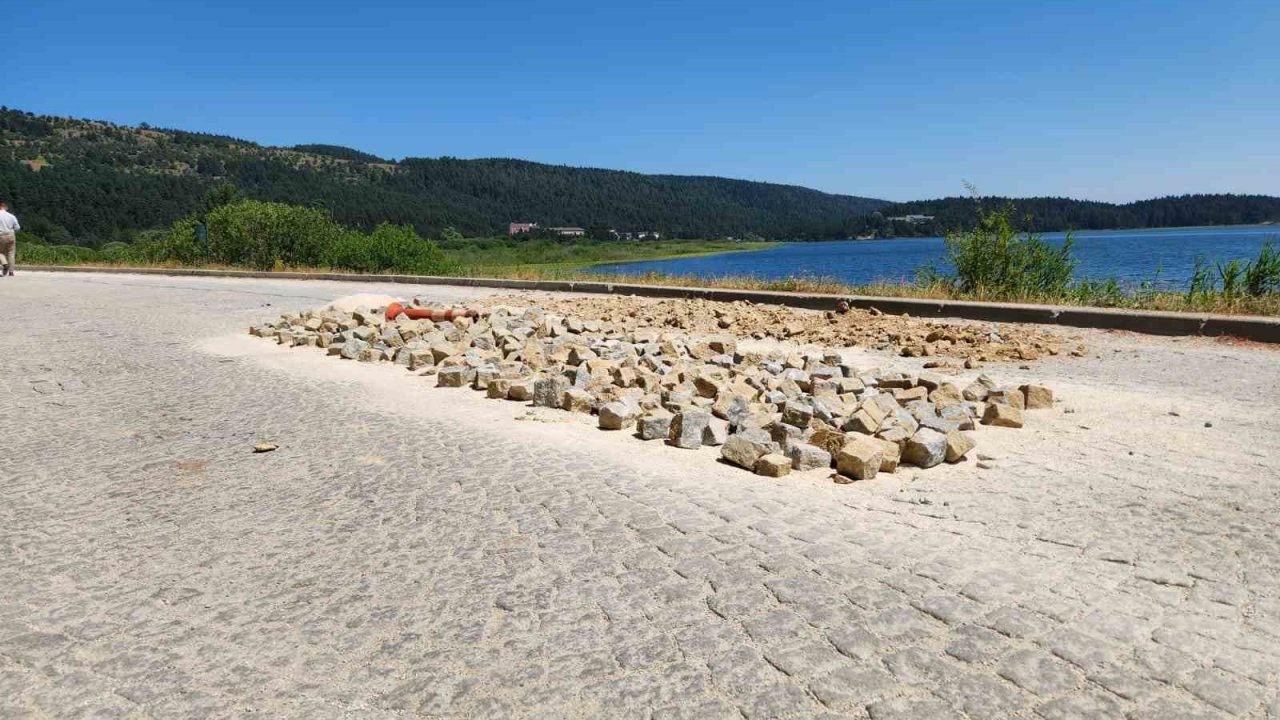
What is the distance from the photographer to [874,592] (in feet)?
9.00

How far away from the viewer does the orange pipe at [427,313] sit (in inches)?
410

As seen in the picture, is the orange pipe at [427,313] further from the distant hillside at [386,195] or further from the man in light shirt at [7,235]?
the distant hillside at [386,195]

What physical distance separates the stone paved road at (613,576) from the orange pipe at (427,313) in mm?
5093

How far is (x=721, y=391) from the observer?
→ 564cm

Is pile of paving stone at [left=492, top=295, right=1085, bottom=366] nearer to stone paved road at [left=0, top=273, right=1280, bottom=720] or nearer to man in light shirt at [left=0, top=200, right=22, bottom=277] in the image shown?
stone paved road at [left=0, top=273, right=1280, bottom=720]

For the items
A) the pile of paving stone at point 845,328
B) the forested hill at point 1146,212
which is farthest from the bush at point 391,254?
the forested hill at point 1146,212

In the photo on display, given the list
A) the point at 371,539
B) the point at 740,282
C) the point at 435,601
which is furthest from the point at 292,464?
the point at 740,282

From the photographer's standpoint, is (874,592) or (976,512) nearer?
(874,592)

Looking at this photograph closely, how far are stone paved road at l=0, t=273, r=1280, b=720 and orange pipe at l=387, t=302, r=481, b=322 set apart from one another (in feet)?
16.7

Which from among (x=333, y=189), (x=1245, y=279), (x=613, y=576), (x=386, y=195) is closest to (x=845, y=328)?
(x=1245, y=279)

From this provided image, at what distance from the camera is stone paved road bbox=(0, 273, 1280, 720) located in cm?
222

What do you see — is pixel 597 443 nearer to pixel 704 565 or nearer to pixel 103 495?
pixel 704 565

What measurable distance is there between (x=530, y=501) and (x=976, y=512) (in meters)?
1.90

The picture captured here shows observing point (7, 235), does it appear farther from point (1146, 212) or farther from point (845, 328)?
point (1146, 212)
